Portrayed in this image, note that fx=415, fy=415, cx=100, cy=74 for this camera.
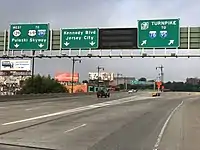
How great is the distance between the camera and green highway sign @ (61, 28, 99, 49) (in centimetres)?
4572

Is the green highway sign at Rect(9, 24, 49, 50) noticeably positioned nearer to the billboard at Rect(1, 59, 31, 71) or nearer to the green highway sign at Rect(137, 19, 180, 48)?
the green highway sign at Rect(137, 19, 180, 48)

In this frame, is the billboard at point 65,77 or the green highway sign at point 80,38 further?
the billboard at point 65,77

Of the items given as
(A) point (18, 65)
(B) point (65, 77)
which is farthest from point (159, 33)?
(B) point (65, 77)

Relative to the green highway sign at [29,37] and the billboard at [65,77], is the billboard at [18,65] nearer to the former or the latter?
the billboard at [65,77]

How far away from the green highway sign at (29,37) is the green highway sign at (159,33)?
10.8 meters

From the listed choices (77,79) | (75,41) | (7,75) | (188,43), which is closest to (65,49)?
(75,41)

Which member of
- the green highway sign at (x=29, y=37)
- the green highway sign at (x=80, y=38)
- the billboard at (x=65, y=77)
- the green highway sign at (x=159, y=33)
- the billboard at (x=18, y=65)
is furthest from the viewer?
the billboard at (x=65, y=77)

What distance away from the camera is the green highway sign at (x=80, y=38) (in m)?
45.7

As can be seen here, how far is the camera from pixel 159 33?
4378 centimetres

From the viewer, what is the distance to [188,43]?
43.6 metres

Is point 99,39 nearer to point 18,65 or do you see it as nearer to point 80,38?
point 80,38

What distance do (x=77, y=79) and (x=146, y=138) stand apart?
17525 cm

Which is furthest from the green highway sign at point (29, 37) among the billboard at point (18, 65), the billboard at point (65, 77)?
the billboard at point (65, 77)

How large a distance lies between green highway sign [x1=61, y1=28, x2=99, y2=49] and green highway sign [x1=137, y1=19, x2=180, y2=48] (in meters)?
4.92
